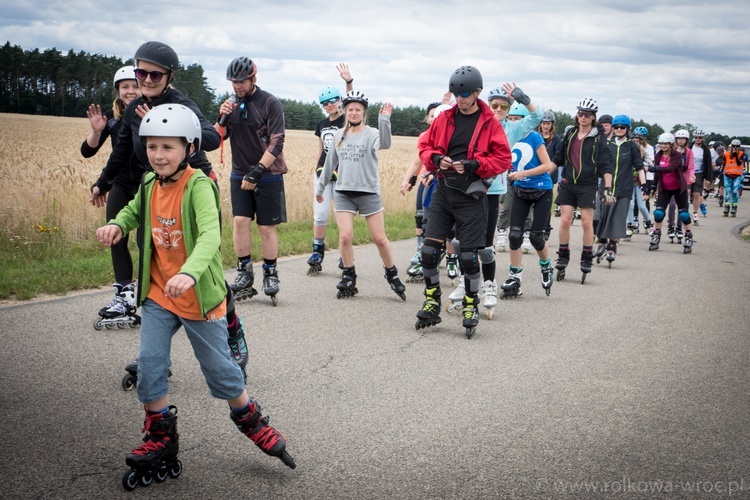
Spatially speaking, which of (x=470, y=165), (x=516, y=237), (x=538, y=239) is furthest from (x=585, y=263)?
(x=470, y=165)

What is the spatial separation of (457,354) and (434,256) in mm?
1077

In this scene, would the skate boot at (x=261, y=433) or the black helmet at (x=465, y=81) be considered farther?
the black helmet at (x=465, y=81)

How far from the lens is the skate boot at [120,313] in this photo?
6.21 m

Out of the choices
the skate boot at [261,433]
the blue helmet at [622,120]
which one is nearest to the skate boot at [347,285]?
the skate boot at [261,433]

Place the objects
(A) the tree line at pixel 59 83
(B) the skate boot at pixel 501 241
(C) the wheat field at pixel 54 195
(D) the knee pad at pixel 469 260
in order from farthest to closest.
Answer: (A) the tree line at pixel 59 83, (B) the skate boot at pixel 501 241, (C) the wheat field at pixel 54 195, (D) the knee pad at pixel 469 260

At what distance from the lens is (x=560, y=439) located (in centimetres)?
425

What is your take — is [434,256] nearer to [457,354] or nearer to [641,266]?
[457,354]

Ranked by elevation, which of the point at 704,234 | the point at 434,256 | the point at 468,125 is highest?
the point at 468,125

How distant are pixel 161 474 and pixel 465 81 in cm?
410

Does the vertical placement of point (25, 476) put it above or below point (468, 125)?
below

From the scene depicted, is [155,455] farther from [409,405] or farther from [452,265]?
[452,265]

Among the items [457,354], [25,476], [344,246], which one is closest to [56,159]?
[344,246]

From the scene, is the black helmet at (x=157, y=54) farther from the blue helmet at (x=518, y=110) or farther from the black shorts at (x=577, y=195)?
the black shorts at (x=577, y=195)

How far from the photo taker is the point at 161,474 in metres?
3.56
